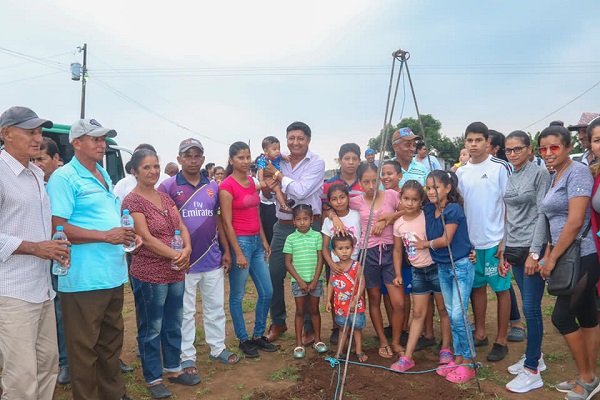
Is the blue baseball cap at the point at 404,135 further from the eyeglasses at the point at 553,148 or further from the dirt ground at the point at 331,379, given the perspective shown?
the dirt ground at the point at 331,379

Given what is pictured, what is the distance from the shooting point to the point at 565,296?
134 inches

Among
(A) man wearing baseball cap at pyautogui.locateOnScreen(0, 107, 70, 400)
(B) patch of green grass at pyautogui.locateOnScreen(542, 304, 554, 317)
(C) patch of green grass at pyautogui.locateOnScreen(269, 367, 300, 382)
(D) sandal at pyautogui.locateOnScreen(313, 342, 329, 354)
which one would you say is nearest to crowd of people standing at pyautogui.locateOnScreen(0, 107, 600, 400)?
(A) man wearing baseball cap at pyautogui.locateOnScreen(0, 107, 70, 400)

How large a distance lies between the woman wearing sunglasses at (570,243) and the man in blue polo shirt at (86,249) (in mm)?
3234

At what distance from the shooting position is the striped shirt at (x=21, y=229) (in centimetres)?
266

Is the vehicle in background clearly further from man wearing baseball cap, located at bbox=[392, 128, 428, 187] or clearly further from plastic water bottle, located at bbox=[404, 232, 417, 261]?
plastic water bottle, located at bbox=[404, 232, 417, 261]

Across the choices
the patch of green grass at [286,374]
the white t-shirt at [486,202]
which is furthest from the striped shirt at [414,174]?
the patch of green grass at [286,374]

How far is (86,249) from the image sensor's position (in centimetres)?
311

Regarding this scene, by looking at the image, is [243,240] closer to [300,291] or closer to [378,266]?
[300,291]

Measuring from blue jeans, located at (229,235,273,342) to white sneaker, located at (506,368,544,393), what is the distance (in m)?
2.38

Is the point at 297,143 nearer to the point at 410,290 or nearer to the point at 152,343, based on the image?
the point at 410,290

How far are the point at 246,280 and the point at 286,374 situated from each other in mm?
1001

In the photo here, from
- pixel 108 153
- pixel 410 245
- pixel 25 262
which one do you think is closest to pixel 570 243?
pixel 410 245

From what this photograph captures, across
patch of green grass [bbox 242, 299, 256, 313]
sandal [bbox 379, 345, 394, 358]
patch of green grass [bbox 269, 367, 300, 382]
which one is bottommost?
patch of green grass [bbox 242, 299, 256, 313]

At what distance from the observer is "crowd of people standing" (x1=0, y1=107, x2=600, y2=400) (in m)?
2.89
